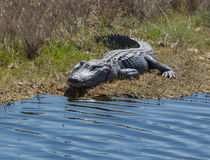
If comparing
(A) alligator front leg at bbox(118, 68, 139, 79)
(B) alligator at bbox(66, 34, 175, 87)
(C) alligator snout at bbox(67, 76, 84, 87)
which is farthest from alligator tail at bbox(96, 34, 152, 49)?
(C) alligator snout at bbox(67, 76, 84, 87)

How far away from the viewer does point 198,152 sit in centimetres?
460

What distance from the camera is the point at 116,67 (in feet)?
26.9

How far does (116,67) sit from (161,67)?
1.06 metres

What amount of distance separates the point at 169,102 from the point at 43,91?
6.58 ft

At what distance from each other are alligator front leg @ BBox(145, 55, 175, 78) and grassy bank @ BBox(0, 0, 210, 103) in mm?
138

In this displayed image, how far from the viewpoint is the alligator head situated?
717 centimetres

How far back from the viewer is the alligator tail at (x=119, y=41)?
1009 centimetres

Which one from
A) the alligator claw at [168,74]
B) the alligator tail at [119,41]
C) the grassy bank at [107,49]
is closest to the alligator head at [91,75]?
the grassy bank at [107,49]

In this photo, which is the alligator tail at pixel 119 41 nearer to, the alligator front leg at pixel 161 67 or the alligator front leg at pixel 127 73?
the alligator front leg at pixel 161 67

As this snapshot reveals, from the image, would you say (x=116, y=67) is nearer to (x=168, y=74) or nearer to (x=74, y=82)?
(x=168, y=74)

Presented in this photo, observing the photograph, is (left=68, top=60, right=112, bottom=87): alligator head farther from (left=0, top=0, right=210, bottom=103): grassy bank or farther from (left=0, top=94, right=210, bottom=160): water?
(left=0, top=94, right=210, bottom=160): water

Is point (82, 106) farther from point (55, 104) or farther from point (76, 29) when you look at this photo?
point (76, 29)

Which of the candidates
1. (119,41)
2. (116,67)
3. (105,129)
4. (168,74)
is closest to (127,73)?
(116,67)

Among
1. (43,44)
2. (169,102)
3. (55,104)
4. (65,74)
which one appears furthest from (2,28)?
(169,102)
